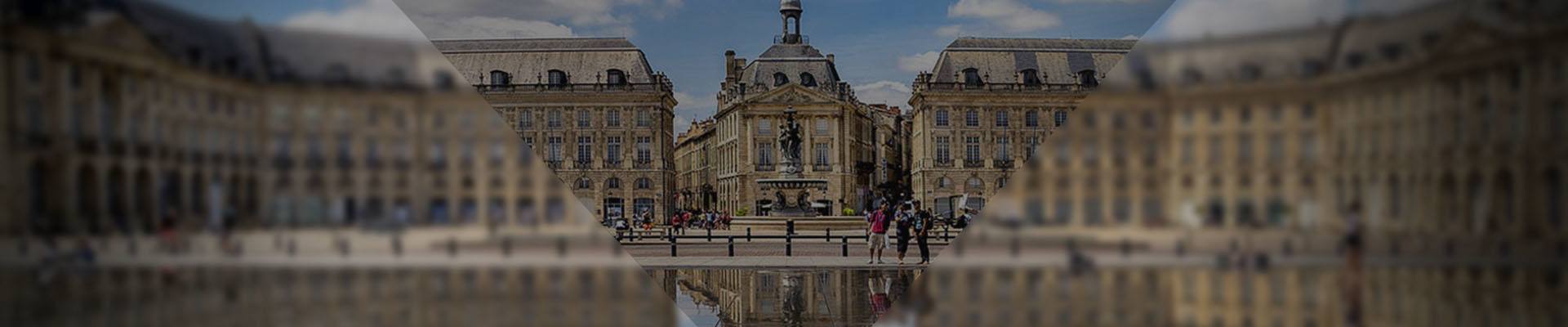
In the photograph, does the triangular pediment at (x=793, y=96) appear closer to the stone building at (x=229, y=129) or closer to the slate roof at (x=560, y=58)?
the slate roof at (x=560, y=58)

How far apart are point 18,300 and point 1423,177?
3.47m

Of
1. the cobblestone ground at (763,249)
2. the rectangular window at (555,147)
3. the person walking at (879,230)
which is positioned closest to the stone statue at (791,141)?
the cobblestone ground at (763,249)

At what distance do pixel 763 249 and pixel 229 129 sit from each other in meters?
24.7

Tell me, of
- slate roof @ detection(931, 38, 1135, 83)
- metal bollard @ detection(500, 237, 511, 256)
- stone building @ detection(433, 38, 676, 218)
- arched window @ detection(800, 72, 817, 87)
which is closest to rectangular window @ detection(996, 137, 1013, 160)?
slate roof @ detection(931, 38, 1135, 83)

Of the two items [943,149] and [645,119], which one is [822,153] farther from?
[645,119]

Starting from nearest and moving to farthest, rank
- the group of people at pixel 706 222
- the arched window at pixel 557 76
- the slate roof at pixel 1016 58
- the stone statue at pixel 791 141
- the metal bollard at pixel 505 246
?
1. the metal bollard at pixel 505 246
2. the group of people at pixel 706 222
3. the stone statue at pixel 791 141
4. the slate roof at pixel 1016 58
5. the arched window at pixel 557 76

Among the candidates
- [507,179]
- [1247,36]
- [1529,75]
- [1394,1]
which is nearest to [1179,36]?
[1247,36]

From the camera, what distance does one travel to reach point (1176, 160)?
3605mm

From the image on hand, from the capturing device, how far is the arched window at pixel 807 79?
85250mm

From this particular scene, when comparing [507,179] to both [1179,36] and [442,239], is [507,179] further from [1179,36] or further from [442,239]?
[1179,36]

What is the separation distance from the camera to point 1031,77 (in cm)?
8112

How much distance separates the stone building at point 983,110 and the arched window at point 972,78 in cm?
5

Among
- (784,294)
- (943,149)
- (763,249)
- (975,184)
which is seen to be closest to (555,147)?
(943,149)

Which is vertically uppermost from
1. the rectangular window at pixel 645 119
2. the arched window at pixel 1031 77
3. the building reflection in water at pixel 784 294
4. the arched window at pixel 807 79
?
the arched window at pixel 807 79
